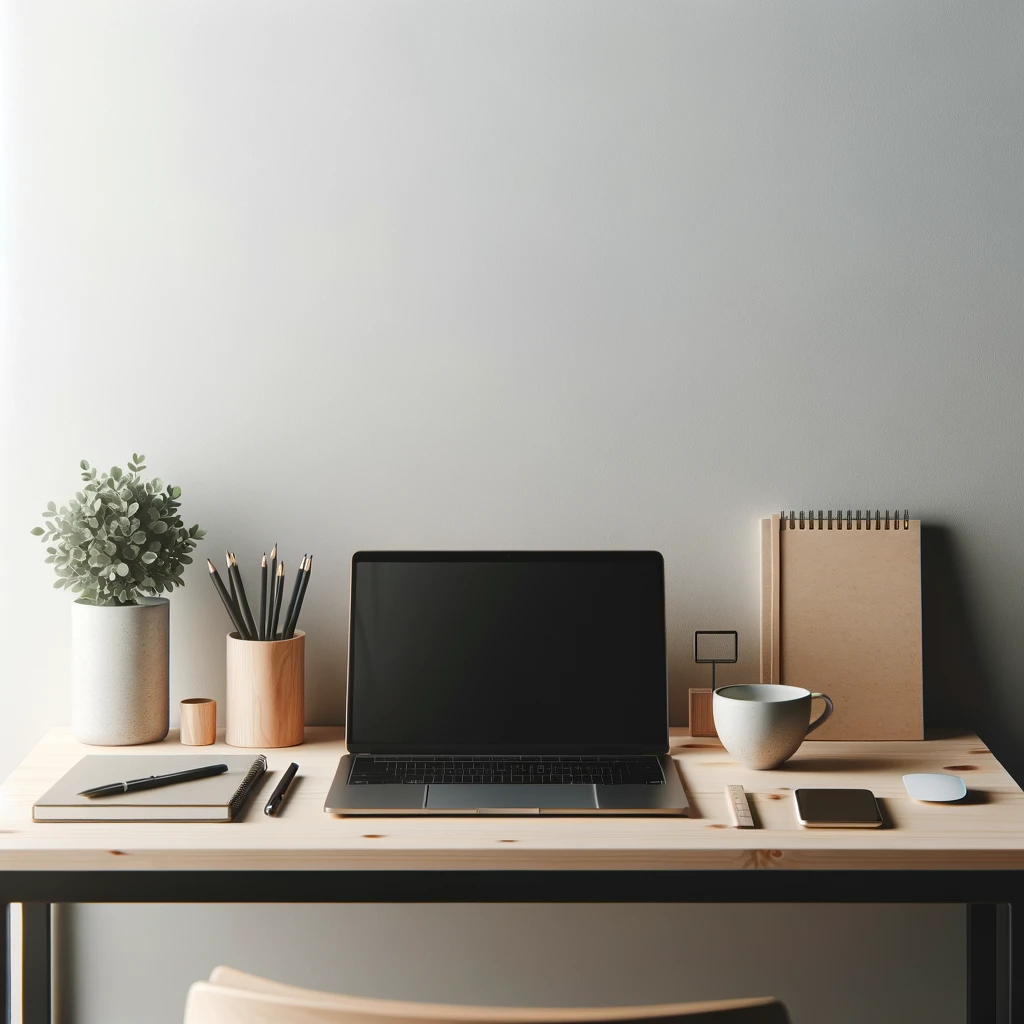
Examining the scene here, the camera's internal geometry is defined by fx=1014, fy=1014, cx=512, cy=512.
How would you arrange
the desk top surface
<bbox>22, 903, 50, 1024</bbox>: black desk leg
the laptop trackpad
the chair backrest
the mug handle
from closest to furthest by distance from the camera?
the chair backrest → the desk top surface → the laptop trackpad → the mug handle → <bbox>22, 903, 50, 1024</bbox>: black desk leg

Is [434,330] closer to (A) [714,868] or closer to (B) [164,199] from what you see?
(B) [164,199]

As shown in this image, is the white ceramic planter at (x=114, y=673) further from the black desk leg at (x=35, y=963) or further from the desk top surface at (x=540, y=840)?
the black desk leg at (x=35, y=963)

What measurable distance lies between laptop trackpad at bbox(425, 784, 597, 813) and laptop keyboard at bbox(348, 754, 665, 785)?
0.07 feet

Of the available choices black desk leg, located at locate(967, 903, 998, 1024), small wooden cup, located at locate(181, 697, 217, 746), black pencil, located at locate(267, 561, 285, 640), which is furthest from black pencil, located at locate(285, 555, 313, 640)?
black desk leg, located at locate(967, 903, 998, 1024)

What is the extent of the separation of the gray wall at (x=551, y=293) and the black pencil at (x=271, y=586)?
0.21 feet

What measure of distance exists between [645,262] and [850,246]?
0.28 m

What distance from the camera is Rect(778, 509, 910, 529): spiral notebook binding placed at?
1.39m

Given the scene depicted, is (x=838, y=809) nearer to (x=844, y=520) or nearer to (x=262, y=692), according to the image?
(x=844, y=520)

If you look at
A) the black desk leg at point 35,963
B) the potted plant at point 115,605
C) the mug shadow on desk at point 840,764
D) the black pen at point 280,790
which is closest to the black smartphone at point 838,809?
the mug shadow on desk at point 840,764

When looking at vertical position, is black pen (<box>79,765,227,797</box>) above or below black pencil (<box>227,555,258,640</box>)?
below

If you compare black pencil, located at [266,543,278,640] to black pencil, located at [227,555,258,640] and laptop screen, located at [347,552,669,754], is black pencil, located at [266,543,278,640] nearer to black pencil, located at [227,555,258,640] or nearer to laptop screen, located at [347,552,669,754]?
black pencil, located at [227,555,258,640]

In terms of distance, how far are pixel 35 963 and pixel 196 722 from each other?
470 mm

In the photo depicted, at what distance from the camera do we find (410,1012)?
0.61 metres

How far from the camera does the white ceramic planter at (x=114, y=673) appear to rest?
4.29 ft
